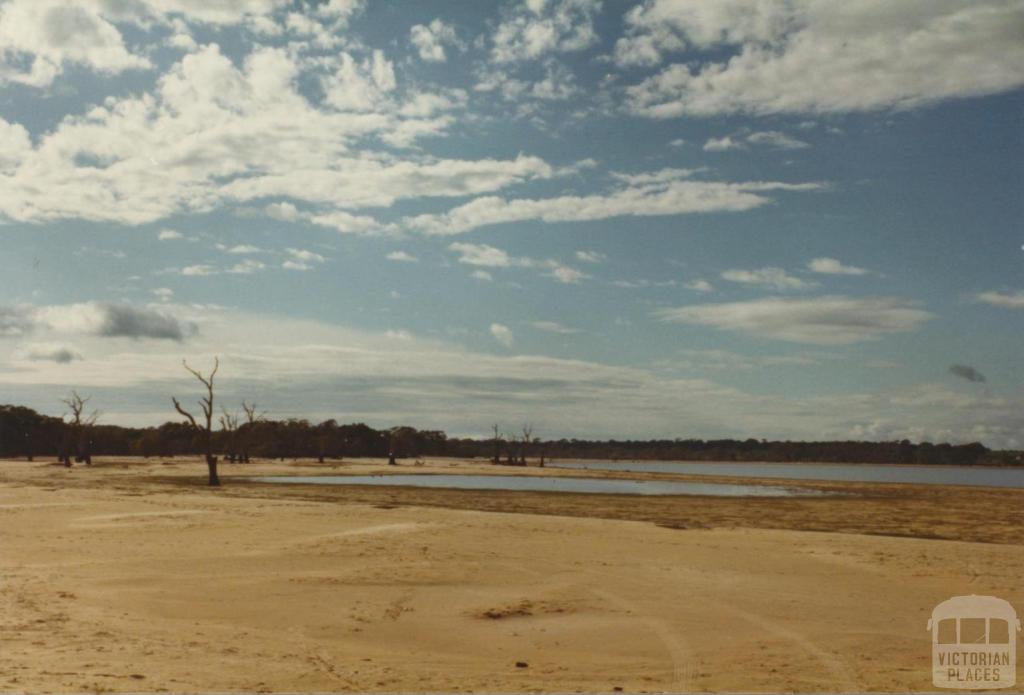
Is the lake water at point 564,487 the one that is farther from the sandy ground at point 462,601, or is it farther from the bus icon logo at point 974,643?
the bus icon logo at point 974,643

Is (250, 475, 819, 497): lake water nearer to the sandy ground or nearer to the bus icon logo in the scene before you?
the sandy ground

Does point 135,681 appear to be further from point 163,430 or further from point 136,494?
point 163,430

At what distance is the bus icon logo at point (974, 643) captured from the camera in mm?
10094

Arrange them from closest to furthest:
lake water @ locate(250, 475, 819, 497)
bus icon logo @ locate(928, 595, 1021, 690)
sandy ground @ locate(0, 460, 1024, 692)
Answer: sandy ground @ locate(0, 460, 1024, 692) → bus icon logo @ locate(928, 595, 1021, 690) → lake water @ locate(250, 475, 819, 497)

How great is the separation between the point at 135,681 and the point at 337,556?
10035 mm

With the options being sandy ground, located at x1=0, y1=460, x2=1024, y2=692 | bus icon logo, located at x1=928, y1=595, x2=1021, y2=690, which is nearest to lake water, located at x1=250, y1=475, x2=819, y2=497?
sandy ground, located at x1=0, y1=460, x2=1024, y2=692

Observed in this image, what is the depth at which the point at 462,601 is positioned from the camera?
46.5 ft

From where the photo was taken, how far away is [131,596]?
13.4 meters

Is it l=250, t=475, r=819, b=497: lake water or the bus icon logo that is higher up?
the bus icon logo

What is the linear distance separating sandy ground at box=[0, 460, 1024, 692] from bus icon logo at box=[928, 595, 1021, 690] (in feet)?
0.90

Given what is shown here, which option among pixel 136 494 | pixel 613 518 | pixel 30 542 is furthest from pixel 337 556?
pixel 136 494

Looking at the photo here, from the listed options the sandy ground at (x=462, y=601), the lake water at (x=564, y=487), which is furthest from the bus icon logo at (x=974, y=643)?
the lake water at (x=564, y=487)

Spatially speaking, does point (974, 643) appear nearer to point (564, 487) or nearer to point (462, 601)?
point (462, 601)

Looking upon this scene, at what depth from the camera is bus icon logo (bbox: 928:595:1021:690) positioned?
397 inches
